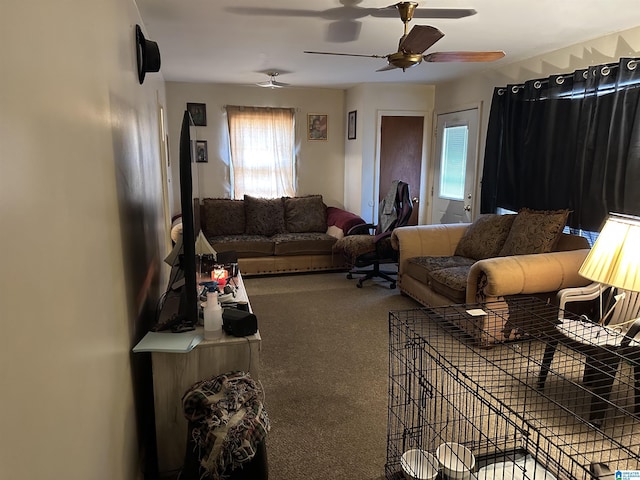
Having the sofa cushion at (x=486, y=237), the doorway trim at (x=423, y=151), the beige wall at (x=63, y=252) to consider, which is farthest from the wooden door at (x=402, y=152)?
the beige wall at (x=63, y=252)

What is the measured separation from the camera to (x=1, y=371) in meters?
0.65

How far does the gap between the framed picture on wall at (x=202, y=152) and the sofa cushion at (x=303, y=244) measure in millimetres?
1465

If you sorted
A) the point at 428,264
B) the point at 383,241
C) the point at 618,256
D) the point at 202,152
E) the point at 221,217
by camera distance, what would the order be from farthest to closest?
the point at 202,152 < the point at 221,217 < the point at 383,241 < the point at 428,264 < the point at 618,256

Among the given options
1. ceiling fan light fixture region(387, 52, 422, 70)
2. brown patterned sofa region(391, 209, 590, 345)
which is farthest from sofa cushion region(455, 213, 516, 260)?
ceiling fan light fixture region(387, 52, 422, 70)

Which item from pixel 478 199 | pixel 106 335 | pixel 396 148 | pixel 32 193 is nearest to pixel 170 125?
pixel 396 148

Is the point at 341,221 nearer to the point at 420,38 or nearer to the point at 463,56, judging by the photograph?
the point at 463,56

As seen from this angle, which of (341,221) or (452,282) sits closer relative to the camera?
(452,282)

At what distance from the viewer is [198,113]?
567 centimetres

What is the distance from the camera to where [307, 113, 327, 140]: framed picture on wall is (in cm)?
609

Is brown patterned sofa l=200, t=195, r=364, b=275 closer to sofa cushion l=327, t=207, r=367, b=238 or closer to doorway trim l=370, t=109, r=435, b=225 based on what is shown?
sofa cushion l=327, t=207, r=367, b=238

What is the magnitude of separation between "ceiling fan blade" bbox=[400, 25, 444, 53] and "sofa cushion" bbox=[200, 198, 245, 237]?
10.8 ft

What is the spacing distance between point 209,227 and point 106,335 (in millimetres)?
4087

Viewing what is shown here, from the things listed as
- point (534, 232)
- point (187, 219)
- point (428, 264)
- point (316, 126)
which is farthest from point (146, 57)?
point (316, 126)

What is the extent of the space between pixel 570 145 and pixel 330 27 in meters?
2.16
